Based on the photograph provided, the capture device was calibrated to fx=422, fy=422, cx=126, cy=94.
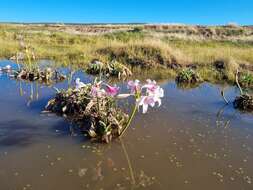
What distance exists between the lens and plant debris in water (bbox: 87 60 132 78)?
13.4 meters

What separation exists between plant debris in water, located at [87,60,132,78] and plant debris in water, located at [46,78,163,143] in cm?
513

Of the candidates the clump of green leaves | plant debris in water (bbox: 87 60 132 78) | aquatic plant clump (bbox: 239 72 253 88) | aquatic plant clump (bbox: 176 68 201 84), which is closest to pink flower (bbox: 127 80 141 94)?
the clump of green leaves

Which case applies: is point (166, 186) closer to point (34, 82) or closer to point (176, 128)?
point (176, 128)

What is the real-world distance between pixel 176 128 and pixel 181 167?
174 centimetres

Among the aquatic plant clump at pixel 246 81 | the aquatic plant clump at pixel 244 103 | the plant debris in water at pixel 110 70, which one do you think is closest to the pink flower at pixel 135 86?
the aquatic plant clump at pixel 244 103

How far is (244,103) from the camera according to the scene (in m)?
9.26

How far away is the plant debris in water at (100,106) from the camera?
5895mm

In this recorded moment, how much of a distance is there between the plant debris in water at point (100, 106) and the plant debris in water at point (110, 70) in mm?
5129

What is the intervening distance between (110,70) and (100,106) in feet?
21.1

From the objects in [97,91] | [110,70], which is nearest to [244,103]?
[97,91]

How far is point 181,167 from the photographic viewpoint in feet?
18.9

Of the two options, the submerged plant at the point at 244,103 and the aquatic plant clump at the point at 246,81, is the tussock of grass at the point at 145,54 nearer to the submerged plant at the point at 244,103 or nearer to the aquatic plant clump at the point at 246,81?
the aquatic plant clump at the point at 246,81

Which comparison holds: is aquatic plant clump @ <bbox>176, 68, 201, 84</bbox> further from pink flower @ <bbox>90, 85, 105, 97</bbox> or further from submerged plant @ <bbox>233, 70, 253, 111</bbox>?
pink flower @ <bbox>90, 85, 105, 97</bbox>

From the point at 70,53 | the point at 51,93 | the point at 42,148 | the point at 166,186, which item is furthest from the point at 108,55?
the point at 166,186
